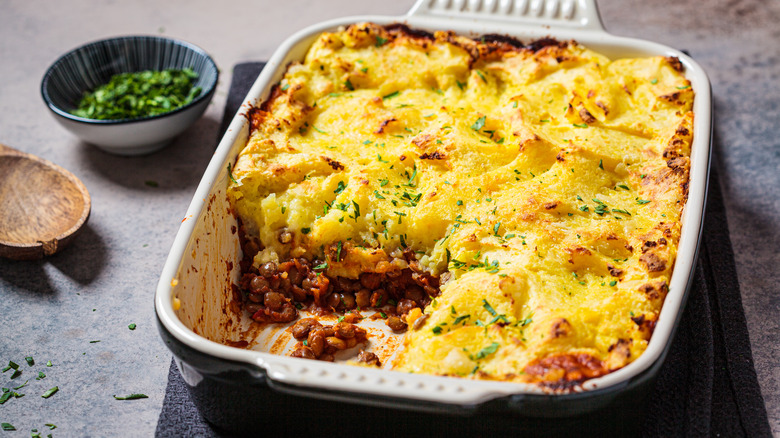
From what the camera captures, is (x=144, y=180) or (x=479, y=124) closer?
(x=479, y=124)

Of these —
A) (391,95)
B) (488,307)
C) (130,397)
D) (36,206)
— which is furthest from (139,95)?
(488,307)

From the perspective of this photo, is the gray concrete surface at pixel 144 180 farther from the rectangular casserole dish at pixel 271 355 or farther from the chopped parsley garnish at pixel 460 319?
the chopped parsley garnish at pixel 460 319

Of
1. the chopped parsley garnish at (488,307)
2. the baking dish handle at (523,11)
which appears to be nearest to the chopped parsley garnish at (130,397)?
the chopped parsley garnish at (488,307)

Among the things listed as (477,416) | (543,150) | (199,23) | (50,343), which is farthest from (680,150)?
(199,23)

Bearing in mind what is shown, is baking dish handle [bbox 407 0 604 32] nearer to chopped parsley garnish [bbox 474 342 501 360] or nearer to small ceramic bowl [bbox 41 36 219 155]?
small ceramic bowl [bbox 41 36 219 155]

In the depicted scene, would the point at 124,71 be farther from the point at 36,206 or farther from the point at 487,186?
the point at 487,186

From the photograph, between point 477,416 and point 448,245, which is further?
point 448,245

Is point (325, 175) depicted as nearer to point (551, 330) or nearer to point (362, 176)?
point (362, 176)
